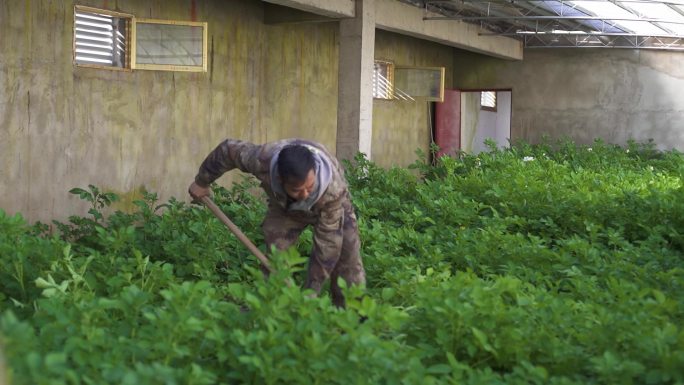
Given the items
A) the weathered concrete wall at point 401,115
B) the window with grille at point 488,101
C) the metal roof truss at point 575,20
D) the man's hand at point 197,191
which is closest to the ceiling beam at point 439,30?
the metal roof truss at point 575,20

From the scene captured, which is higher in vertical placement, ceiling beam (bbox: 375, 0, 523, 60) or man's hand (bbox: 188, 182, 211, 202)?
ceiling beam (bbox: 375, 0, 523, 60)

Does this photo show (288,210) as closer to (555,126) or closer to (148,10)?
(148,10)

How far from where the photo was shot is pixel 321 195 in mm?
5586

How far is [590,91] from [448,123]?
3414 mm

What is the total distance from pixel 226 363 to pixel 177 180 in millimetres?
8396

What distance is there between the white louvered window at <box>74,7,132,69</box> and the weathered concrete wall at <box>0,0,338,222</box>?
0.13 m

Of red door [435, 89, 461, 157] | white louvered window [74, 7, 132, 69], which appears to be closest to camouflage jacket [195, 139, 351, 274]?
white louvered window [74, 7, 132, 69]

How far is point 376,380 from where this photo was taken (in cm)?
407

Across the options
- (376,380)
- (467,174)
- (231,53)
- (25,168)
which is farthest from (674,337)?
(231,53)

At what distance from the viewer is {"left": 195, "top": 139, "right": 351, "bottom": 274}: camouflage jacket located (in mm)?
5703

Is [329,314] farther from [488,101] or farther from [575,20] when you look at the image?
[488,101]

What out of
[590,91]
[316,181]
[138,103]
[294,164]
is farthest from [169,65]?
[590,91]

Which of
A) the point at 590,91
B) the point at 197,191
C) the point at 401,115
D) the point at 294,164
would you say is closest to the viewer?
the point at 294,164

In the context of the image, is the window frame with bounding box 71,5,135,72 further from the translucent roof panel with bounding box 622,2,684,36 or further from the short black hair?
the translucent roof panel with bounding box 622,2,684,36
